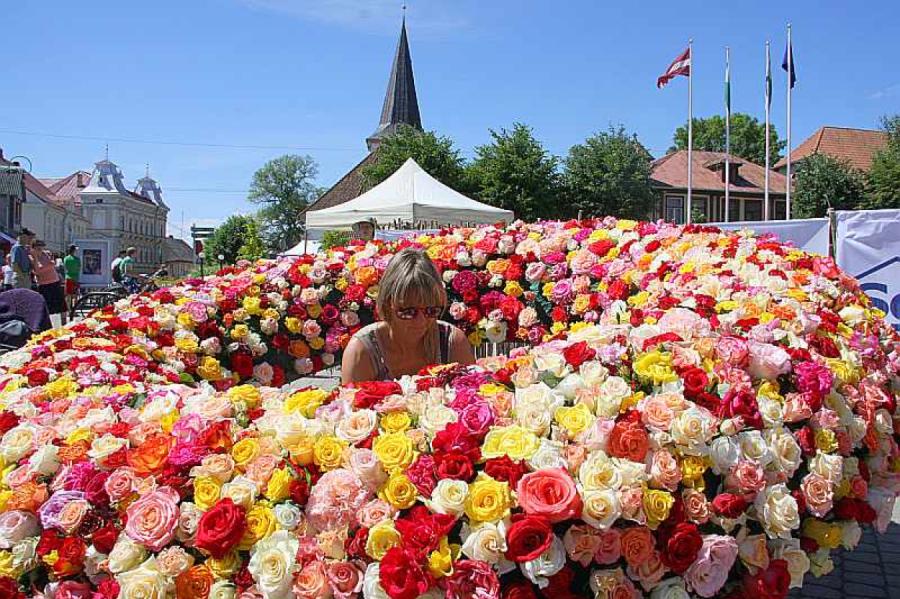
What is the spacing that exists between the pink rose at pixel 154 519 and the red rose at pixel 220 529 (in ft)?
0.26

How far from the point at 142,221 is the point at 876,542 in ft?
406

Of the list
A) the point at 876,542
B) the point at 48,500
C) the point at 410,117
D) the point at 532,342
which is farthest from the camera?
the point at 410,117

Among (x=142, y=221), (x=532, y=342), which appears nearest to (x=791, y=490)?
(x=532, y=342)

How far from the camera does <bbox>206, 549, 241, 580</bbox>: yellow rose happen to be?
6.34 feet

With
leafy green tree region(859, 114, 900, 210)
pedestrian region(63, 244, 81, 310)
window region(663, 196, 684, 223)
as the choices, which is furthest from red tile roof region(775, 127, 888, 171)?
pedestrian region(63, 244, 81, 310)

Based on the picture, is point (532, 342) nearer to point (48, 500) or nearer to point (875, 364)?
point (875, 364)

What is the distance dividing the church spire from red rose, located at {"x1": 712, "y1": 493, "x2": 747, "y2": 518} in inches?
2597

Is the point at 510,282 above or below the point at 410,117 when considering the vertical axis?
below

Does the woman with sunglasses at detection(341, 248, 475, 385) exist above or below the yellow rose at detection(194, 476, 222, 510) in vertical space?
above

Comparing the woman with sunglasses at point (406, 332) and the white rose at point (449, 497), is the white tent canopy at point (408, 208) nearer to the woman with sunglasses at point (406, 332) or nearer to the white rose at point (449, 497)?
the woman with sunglasses at point (406, 332)

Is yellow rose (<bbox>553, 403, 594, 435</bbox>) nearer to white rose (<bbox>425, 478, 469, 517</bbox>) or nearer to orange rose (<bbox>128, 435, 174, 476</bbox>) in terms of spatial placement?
white rose (<bbox>425, 478, 469, 517</bbox>)

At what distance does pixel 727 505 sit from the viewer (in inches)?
80.5

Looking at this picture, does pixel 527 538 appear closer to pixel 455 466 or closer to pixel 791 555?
pixel 455 466

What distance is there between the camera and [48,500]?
2176 mm
